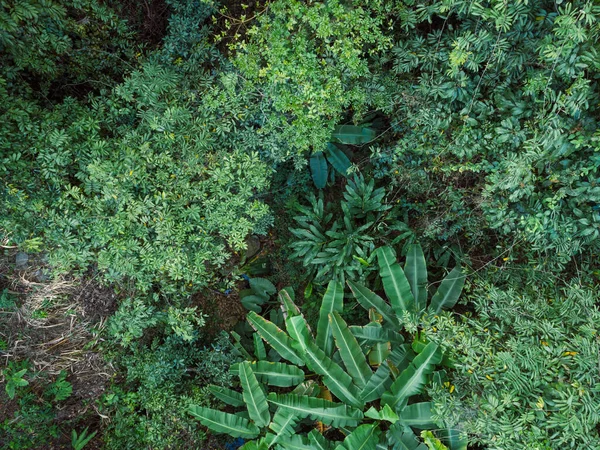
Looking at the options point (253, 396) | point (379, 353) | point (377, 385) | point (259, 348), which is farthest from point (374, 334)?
point (253, 396)

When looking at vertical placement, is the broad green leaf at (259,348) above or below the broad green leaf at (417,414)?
above

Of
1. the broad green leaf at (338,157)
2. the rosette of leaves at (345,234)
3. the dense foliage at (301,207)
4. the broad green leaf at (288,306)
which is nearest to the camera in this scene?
the dense foliage at (301,207)

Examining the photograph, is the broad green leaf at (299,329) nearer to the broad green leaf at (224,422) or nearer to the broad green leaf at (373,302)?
the broad green leaf at (373,302)

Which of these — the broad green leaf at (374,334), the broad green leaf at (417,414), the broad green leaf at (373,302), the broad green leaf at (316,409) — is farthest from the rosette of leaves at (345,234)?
the broad green leaf at (417,414)

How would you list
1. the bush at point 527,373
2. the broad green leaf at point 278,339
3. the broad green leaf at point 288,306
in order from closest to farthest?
the bush at point 527,373, the broad green leaf at point 278,339, the broad green leaf at point 288,306

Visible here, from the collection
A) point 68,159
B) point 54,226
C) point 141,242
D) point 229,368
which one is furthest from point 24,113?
point 229,368
